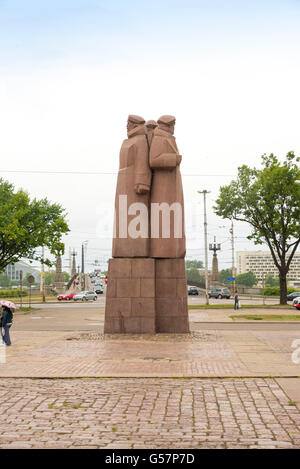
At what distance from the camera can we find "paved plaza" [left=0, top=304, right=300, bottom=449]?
5598 millimetres

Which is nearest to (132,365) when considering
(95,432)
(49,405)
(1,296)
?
(49,405)

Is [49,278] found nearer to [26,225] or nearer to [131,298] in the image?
[26,225]

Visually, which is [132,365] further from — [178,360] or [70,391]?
[70,391]

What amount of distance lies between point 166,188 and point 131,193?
1343 millimetres

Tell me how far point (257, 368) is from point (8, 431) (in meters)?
6.07

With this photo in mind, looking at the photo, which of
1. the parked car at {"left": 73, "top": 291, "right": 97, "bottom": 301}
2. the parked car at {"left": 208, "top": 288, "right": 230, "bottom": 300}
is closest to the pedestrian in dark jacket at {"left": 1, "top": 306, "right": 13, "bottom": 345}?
the parked car at {"left": 73, "top": 291, "right": 97, "bottom": 301}

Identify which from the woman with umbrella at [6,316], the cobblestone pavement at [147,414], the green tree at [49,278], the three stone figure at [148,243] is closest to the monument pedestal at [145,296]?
the three stone figure at [148,243]

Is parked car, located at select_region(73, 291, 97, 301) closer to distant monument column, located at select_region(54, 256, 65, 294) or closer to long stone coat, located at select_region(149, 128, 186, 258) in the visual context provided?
distant monument column, located at select_region(54, 256, 65, 294)

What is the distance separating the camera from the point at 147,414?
6617 millimetres

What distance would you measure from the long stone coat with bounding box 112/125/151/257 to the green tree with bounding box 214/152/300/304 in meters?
21.8

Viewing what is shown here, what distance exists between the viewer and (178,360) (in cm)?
1152

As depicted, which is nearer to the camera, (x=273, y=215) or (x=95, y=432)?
(x=95, y=432)

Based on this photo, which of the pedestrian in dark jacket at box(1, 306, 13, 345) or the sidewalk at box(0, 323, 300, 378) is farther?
the pedestrian in dark jacket at box(1, 306, 13, 345)

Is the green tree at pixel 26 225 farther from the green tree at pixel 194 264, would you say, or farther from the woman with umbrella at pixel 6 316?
the green tree at pixel 194 264
